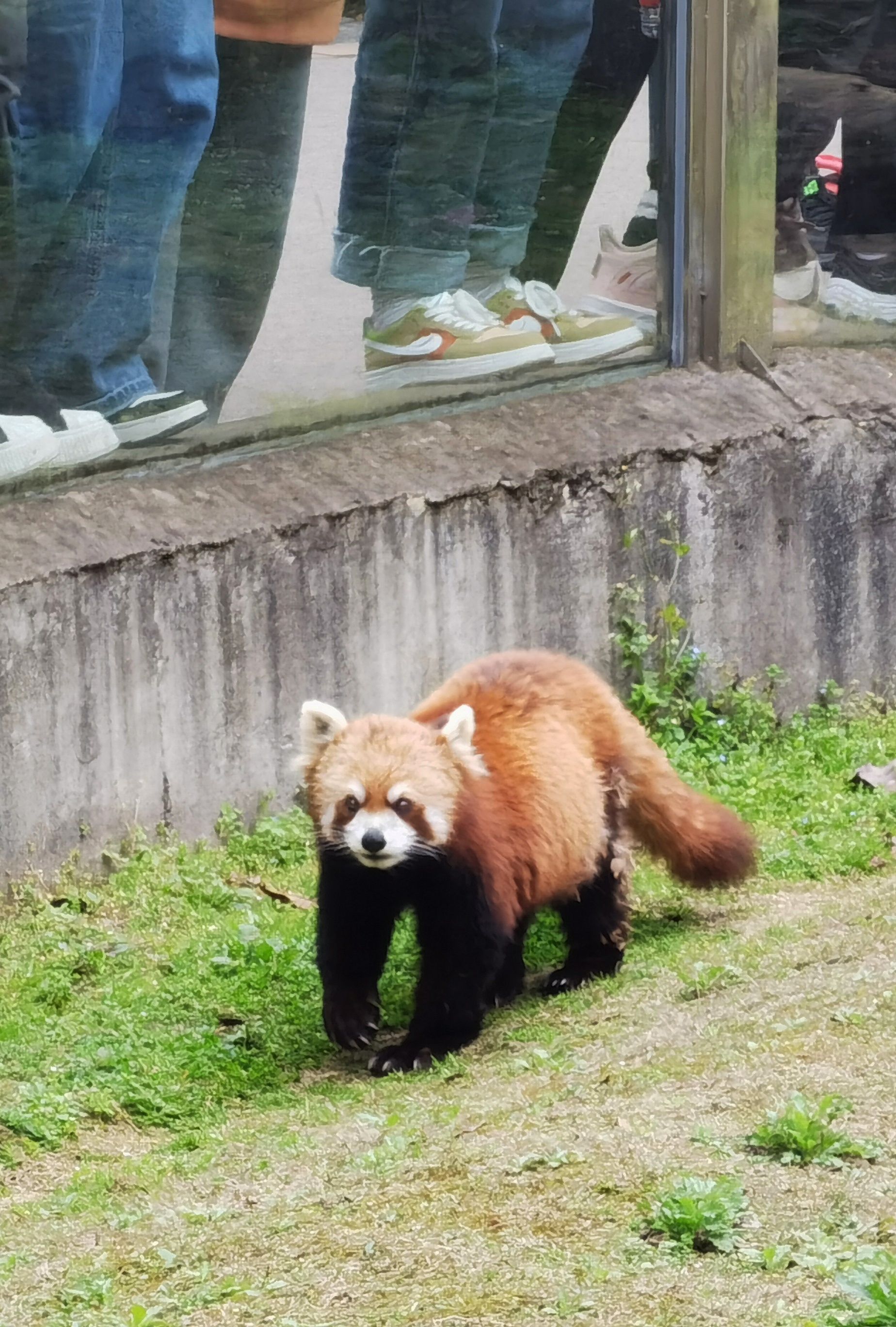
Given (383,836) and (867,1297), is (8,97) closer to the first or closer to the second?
(383,836)

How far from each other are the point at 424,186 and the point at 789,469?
2.11 metres

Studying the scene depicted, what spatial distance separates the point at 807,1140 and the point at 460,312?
478cm

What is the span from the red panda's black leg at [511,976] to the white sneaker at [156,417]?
244 cm

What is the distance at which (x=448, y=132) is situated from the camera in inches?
301

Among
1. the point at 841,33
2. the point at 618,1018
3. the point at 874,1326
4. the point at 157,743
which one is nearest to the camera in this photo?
the point at 874,1326

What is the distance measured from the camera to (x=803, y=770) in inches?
312

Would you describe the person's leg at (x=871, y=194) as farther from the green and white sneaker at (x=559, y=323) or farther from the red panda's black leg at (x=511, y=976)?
the red panda's black leg at (x=511, y=976)

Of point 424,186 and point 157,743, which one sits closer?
point 157,743

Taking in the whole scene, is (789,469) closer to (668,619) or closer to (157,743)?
(668,619)

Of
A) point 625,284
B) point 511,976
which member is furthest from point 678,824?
point 625,284

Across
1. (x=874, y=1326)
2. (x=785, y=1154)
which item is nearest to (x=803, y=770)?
(x=785, y=1154)

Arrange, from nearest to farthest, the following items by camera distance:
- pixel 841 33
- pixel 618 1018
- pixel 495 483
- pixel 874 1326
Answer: pixel 874 1326 → pixel 618 1018 → pixel 495 483 → pixel 841 33

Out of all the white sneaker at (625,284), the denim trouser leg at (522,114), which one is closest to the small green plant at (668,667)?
the white sneaker at (625,284)

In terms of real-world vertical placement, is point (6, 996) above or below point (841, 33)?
below
